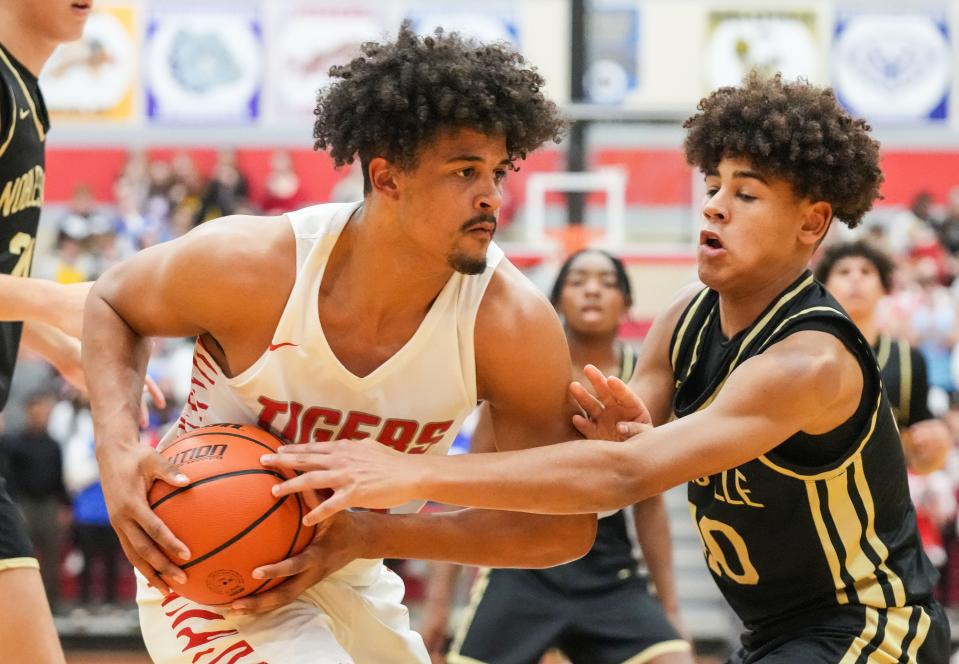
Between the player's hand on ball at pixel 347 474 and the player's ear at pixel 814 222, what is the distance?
1.28 meters

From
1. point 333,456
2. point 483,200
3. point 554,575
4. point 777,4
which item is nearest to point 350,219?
point 483,200

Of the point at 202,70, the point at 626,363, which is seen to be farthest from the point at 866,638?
the point at 202,70

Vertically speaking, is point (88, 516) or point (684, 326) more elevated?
point (684, 326)

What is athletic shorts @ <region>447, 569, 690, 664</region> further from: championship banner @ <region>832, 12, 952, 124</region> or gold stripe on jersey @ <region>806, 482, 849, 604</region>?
championship banner @ <region>832, 12, 952, 124</region>

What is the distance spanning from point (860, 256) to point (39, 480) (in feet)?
21.2

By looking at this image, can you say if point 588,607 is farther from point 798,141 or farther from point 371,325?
point 798,141

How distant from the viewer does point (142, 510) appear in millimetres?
3078

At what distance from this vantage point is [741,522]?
347cm

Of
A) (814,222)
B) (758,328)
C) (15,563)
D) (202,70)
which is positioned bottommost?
(15,563)

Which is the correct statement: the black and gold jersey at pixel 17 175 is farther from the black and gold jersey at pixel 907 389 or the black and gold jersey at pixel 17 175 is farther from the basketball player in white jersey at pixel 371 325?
the black and gold jersey at pixel 907 389

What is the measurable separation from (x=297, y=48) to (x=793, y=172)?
10345mm

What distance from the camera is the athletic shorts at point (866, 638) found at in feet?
10.9

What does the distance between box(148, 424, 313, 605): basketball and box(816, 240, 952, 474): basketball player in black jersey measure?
3.05 meters

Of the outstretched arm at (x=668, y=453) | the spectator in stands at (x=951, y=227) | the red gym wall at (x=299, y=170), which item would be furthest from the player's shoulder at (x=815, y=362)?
the spectator in stands at (x=951, y=227)
